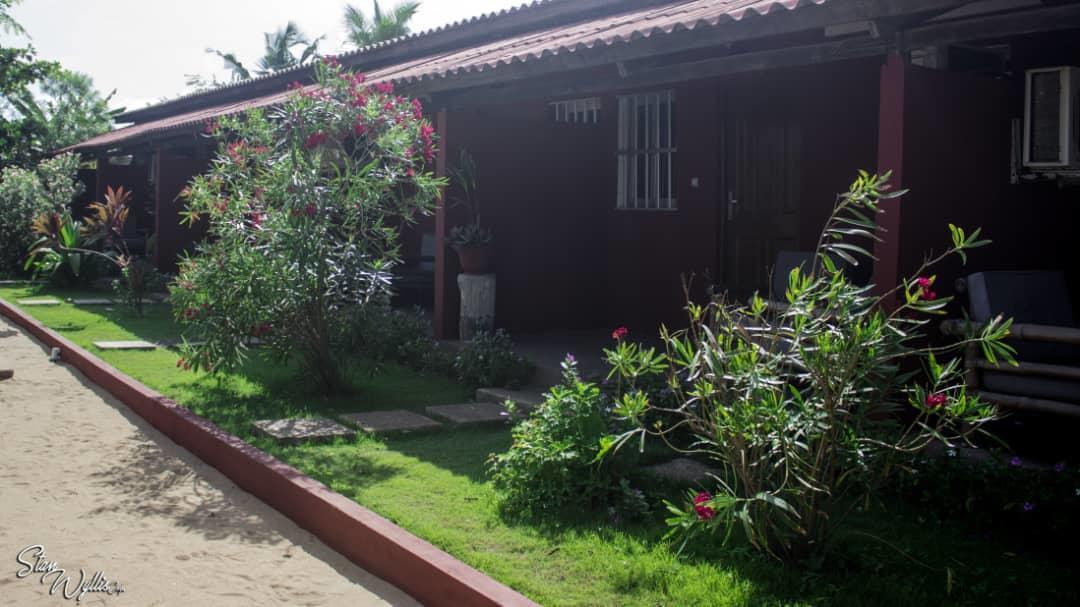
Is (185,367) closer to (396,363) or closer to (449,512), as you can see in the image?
(396,363)

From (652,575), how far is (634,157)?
691cm

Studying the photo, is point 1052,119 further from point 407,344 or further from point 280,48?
point 280,48

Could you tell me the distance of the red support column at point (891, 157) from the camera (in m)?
5.57

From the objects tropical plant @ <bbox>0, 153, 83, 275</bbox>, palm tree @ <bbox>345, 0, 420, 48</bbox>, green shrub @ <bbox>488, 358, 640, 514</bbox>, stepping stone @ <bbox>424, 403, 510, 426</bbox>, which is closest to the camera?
green shrub @ <bbox>488, 358, 640, 514</bbox>

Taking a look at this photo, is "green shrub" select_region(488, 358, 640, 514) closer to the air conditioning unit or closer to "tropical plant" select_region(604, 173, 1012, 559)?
"tropical plant" select_region(604, 173, 1012, 559)

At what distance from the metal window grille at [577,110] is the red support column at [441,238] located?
1.84 meters

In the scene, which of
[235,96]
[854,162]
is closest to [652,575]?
[854,162]

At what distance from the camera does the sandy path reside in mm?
4309

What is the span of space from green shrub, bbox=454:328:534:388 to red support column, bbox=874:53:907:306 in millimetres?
3217

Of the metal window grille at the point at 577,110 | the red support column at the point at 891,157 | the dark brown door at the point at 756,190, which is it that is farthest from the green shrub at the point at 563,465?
the metal window grille at the point at 577,110

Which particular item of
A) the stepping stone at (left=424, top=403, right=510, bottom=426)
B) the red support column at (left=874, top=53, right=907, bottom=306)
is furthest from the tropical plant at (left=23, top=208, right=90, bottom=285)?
the red support column at (left=874, top=53, right=907, bottom=306)

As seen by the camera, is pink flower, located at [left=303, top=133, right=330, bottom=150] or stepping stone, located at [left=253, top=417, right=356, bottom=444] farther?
pink flower, located at [left=303, top=133, right=330, bottom=150]

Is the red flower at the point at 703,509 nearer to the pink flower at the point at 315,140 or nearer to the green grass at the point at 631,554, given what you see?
the green grass at the point at 631,554

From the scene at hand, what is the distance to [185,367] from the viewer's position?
297 inches
